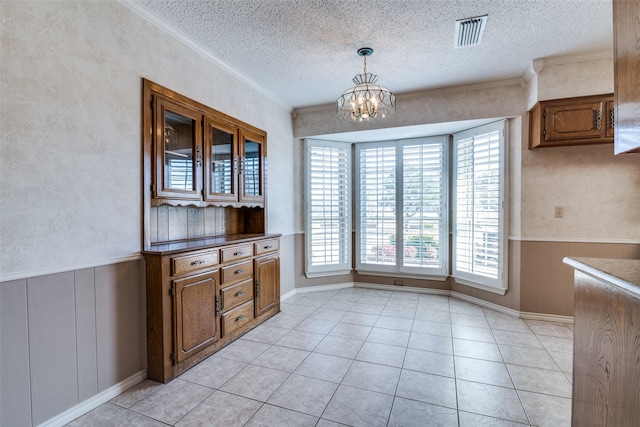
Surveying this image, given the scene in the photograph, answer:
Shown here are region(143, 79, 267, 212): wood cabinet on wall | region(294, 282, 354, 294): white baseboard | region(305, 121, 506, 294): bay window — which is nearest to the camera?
region(143, 79, 267, 212): wood cabinet on wall

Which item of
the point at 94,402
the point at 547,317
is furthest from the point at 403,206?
the point at 94,402

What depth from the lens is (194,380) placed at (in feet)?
7.34

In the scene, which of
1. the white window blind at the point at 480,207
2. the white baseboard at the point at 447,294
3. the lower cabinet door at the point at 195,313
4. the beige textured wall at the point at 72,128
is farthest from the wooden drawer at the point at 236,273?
the white window blind at the point at 480,207

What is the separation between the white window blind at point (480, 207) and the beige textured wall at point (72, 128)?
350cm

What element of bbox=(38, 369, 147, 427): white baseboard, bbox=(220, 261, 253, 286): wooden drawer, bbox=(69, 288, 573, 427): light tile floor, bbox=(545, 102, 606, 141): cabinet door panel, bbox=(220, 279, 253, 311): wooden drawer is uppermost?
bbox=(545, 102, 606, 141): cabinet door panel

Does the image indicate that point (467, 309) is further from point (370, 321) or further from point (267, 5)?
point (267, 5)

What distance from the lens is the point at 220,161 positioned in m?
3.07

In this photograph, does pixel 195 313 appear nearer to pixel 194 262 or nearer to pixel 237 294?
pixel 194 262

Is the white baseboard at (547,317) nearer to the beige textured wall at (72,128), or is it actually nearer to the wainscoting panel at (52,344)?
the beige textured wall at (72,128)

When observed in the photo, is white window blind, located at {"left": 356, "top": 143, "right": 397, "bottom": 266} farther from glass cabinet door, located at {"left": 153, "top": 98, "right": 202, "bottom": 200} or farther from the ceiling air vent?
glass cabinet door, located at {"left": 153, "top": 98, "right": 202, "bottom": 200}

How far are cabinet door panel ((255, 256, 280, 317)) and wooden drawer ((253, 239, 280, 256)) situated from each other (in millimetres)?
87

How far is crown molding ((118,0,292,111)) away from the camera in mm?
2197

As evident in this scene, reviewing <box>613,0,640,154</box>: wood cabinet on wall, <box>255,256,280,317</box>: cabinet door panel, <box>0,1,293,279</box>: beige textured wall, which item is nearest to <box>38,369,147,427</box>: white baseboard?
<box>0,1,293,279</box>: beige textured wall

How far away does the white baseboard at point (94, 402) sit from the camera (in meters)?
1.77
